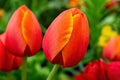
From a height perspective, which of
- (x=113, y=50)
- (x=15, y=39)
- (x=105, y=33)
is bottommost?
(x=105, y=33)

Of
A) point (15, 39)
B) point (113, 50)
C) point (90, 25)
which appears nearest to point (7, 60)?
point (15, 39)

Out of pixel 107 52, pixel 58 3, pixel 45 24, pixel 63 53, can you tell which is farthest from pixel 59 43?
pixel 58 3

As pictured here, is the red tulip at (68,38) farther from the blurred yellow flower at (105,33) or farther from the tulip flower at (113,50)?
the blurred yellow flower at (105,33)

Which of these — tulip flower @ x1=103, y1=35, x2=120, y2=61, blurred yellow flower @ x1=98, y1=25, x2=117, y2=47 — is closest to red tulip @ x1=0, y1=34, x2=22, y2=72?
tulip flower @ x1=103, y1=35, x2=120, y2=61

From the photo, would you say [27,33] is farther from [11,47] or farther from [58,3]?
[58,3]

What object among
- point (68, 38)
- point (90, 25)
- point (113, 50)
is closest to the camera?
point (68, 38)

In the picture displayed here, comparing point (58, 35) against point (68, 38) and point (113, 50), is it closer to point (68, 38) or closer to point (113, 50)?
point (68, 38)
